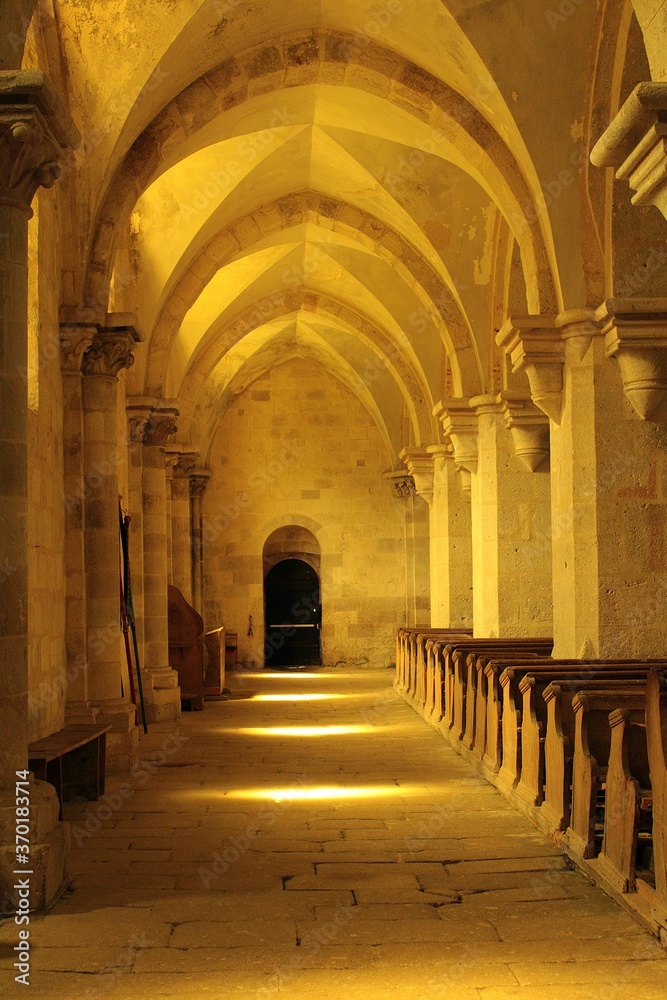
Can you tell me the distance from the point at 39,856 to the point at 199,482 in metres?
15.5

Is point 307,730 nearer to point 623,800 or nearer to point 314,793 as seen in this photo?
point 314,793

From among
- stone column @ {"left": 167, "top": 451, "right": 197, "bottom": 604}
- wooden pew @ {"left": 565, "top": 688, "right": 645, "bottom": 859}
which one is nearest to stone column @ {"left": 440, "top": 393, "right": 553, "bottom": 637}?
wooden pew @ {"left": 565, "top": 688, "right": 645, "bottom": 859}

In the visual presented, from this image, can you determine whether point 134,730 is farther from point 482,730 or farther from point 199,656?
point 199,656

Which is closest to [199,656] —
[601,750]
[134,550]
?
[134,550]

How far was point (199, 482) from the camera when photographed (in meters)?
20.1

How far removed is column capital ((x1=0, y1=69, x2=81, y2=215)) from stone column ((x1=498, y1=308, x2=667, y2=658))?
4.49 m

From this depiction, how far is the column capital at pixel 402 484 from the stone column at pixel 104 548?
11772 mm

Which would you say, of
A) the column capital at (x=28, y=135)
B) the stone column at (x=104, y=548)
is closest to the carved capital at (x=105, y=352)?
the stone column at (x=104, y=548)

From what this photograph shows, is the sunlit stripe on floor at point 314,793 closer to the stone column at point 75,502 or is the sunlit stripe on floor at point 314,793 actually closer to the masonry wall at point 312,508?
the stone column at point 75,502

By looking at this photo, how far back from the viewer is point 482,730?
8234mm

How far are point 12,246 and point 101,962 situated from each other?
125 inches

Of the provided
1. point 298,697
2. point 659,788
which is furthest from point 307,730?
point 659,788

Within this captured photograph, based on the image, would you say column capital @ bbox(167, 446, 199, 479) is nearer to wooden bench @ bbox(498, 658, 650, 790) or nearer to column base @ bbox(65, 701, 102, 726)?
column base @ bbox(65, 701, 102, 726)

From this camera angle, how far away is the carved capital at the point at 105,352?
879cm
